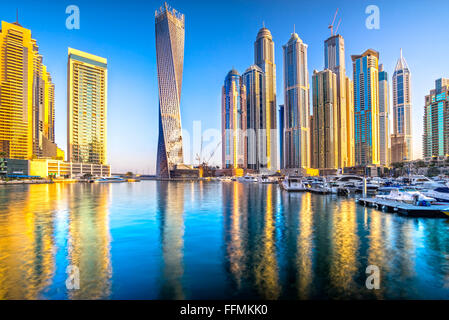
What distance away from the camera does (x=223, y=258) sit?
20.6m

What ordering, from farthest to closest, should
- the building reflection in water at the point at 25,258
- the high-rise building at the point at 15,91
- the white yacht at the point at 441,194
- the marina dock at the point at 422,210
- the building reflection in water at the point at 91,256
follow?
the high-rise building at the point at 15,91
the white yacht at the point at 441,194
the marina dock at the point at 422,210
the building reflection in water at the point at 25,258
the building reflection in water at the point at 91,256

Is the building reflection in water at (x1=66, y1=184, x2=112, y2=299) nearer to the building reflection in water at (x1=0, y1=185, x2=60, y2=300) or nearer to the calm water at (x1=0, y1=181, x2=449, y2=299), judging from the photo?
the calm water at (x1=0, y1=181, x2=449, y2=299)

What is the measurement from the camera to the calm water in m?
14.9

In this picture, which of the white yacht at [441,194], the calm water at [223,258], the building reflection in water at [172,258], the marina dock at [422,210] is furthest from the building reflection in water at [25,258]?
the white yacht at [441,194]

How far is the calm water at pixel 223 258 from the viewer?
1487 centimetres

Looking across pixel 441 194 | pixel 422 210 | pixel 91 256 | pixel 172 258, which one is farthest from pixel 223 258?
pixel 441 194

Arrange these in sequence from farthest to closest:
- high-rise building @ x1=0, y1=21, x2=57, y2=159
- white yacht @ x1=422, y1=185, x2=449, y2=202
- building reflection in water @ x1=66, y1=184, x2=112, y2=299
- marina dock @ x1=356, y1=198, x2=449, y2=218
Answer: high-rise building @ x1=0, y1=21, x2=57, y2=159
white yacht @ x1=422, y1=185, x2=449, y2=202
marina dock @ x1=356, y1=198, x2=449, y2=218
building reflection in water @ x1=66, y1=184, x2=112, y2=299

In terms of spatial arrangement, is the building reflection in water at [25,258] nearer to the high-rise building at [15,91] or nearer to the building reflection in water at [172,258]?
the building reflection in water at [172,258]

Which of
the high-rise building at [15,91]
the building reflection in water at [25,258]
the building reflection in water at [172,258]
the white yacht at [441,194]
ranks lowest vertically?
the building reflection in water at [172,258]

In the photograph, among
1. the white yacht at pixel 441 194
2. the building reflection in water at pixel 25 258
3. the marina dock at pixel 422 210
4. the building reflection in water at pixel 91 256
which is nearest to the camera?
the building reflection in water at pixel 91 256

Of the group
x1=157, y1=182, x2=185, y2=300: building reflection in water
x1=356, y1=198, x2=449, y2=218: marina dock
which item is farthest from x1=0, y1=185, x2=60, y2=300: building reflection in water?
x1=356, y1=198, x2=449, y2=218: marina dock

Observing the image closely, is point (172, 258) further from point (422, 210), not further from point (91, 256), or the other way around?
point (422, 210)

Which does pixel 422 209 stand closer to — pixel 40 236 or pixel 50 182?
pixel 40 236
